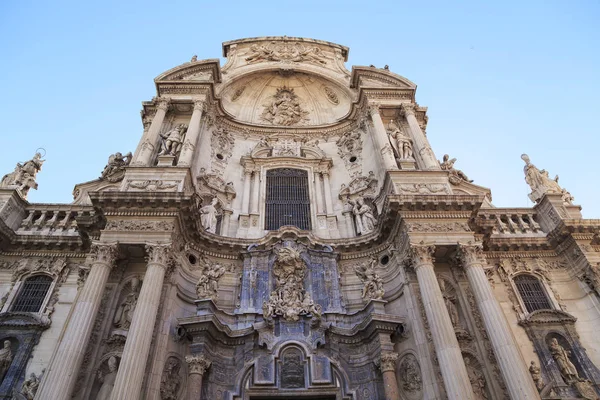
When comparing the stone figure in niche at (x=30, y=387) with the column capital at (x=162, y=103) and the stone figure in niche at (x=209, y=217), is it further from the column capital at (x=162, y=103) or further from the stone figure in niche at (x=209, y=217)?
the column capital at (x=162, y=103)

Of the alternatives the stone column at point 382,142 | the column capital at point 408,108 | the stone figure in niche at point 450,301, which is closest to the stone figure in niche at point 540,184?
the column capital at point 408,108

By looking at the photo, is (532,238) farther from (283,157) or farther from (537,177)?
(283,157)

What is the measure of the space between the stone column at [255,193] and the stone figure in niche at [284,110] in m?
4.56

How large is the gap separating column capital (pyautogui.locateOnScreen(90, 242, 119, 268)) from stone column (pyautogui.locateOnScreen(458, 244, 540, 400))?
11.4 metres

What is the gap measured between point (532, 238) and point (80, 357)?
16242mm

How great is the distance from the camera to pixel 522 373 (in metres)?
11.2

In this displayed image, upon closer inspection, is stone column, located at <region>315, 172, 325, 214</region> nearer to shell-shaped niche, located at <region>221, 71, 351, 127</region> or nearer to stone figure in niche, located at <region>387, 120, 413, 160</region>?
stone figure in niche, located at <region>387, 120, 413, 160</region>

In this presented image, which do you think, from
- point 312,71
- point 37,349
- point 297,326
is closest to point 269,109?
point 312,71

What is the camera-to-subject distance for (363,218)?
1805 centimetres

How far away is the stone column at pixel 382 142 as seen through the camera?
1778 centimetres

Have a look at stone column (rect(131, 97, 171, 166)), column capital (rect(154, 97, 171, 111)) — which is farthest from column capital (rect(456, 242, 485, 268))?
column capital (rect(154, 97, 171, 111))

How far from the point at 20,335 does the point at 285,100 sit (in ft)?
57.2

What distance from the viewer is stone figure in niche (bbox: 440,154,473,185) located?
813 inches

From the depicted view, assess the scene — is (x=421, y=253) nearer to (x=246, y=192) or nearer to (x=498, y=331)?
(x=498, y=331)
